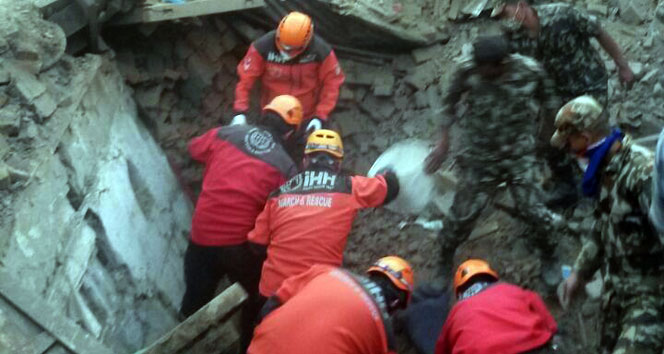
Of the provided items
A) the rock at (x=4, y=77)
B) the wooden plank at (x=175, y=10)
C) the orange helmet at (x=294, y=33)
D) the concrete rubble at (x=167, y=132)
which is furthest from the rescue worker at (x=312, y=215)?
the wooden plank at (x=175, y=10)

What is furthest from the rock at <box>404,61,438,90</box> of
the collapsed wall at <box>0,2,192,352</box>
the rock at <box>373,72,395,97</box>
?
the collapsed wall at <box>0,2,192,352</box>

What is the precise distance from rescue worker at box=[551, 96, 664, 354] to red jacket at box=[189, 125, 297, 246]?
215cm

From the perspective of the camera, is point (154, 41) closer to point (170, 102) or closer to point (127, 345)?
point (170, 102)

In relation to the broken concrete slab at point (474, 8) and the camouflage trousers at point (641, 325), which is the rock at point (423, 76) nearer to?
the broken concrete slab at point (474, 8)

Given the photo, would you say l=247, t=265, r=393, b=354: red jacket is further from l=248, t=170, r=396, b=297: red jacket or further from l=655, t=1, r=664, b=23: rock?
l=655, t=1, r=664, b=23: rock

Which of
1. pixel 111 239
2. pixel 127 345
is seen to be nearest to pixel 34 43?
pixel 111 239

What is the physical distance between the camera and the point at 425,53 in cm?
688

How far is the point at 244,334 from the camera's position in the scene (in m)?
4.88

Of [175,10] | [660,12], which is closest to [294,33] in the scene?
[175,10]

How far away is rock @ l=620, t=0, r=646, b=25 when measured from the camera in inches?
251

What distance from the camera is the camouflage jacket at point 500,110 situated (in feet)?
14.1

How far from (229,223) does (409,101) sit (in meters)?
2.71

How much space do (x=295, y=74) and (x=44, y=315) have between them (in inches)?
121

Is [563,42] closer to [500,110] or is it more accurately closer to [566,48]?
[566,48]
